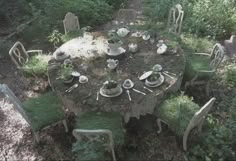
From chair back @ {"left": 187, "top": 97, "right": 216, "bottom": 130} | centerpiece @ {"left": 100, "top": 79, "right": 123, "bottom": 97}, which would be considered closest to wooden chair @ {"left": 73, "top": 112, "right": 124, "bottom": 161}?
centerpiece @ {"left": 100, "top": 79, "right": 123, "bottom": 97}

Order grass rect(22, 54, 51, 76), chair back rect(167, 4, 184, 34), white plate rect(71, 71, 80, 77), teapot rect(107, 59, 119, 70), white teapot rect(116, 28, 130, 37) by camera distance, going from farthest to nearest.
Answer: chair back rect(167, 4, 184, 34) → white teapot rect(116, 28, 130, 37) → grass rect(22, 54, 51, 76) → teapot rect(107, 59, 119, 70) → white plate rect(71, 71, 80, 77)

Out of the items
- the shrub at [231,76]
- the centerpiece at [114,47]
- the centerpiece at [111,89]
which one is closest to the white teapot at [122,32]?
the centerpiece at [114,47]

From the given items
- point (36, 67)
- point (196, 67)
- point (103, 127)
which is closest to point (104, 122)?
point (103, 127)

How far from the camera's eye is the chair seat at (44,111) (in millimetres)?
4652

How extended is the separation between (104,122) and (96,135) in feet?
1.27

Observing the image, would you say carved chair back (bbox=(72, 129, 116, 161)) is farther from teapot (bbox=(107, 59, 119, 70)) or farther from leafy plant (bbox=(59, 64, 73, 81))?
teapot (bbox=(107, 59, 119, 70))

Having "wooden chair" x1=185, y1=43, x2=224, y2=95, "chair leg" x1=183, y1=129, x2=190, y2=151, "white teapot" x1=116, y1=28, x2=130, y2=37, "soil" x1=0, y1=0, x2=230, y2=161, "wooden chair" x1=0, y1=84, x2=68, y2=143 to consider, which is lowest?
"soil" x1=0, y1=0, x2=230, y2=161

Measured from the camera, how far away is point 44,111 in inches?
188

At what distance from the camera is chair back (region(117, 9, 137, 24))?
7.69 metres

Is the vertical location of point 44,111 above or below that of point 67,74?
below

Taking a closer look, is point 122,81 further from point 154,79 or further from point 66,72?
point 66,72

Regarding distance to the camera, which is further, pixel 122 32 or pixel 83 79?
pixel 122 32

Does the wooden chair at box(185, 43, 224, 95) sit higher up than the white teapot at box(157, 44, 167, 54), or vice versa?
the white teapot at box(157, 44, 167, 54)

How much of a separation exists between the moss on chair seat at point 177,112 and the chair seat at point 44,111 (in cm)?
157
